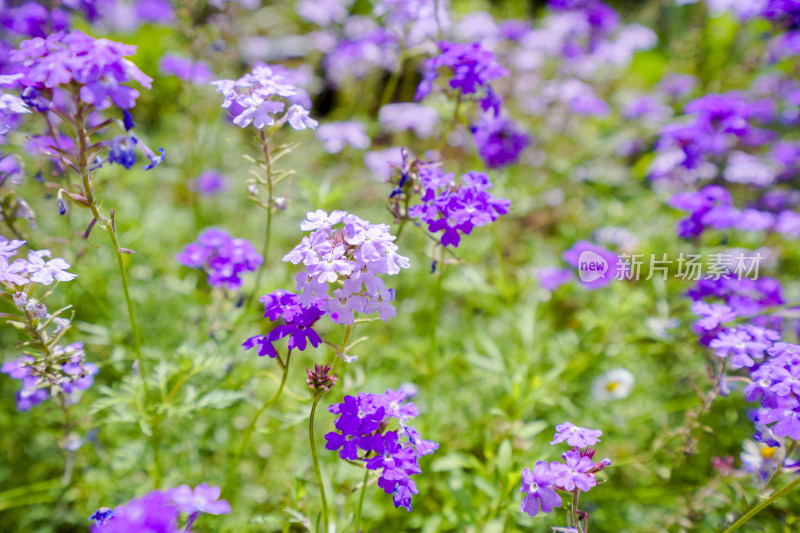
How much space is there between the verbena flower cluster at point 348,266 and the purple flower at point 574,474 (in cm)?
86

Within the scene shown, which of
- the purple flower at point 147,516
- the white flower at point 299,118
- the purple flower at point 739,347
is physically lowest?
Result: the purple flower at point 739,347

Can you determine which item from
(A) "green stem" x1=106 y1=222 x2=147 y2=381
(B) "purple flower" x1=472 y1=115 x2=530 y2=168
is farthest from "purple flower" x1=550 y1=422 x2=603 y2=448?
(B) "purple flower" x1=472 y1=115 x2=530 y2=168

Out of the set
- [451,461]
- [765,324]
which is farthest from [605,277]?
[451,461]

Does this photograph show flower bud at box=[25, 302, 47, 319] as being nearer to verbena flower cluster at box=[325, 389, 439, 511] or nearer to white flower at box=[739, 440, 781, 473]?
verbena flower cluster at box=[325, 389, 439, 511]

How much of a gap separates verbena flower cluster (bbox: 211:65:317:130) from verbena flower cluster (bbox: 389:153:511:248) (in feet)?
1.80

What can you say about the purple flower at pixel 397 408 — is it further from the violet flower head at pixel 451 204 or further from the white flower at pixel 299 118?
the white flower at pixel 299 118

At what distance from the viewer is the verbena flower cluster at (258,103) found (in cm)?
237

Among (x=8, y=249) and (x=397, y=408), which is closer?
(x=397, y=408)

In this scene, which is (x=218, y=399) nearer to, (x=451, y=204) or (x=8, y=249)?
(x=8, y=249)

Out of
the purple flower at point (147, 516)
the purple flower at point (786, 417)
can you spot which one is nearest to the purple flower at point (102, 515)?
the purple flower at point (147, 516)

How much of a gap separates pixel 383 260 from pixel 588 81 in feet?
19.7

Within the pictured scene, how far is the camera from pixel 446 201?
2479 millimetres

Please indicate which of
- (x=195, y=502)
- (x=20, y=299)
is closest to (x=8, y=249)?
(x=20, y=299)
